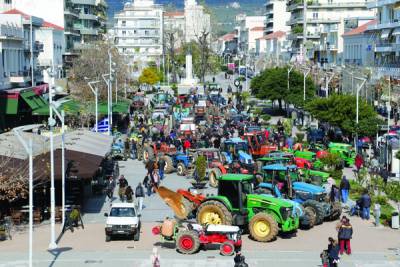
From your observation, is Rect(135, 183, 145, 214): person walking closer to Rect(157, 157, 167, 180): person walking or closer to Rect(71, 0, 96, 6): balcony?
Rect(157, 157, 167, 180): person walking

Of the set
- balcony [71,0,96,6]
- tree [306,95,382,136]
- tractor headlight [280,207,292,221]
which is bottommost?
tractor headlight [280,207,292,221]

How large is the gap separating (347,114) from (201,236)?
1073 inches

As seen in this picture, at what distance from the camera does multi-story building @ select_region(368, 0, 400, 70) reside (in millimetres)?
68500

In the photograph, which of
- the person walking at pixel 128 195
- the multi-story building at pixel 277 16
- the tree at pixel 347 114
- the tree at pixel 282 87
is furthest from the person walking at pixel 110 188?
the multi-story building at pixel 277 16

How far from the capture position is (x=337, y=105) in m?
50.0

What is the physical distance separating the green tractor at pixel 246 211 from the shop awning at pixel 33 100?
3419 cm

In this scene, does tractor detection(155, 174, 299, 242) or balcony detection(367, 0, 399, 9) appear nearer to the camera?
tractor detection(155, 174, 299, 242)

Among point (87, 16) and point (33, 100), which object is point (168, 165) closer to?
point (33, 100)

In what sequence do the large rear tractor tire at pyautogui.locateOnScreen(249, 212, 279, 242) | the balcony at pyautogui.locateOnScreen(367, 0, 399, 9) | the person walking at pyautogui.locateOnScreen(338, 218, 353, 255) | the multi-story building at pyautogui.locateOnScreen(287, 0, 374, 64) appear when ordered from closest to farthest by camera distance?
the person walking at pyautogui.locateOnScreen(338, 218, 353, 255), the large rear tractor tire at pyautogui.locateOnScreen(249, 212, 279, 242), the balcony at pyautogui.locateOnScreen(367, 0, 399, 9), the multi-story building at pyautogui.locateOnScreen(287, 0, 374, 64)

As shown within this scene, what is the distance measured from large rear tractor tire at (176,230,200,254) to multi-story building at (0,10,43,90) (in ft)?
117

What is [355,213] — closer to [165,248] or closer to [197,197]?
[197,197]

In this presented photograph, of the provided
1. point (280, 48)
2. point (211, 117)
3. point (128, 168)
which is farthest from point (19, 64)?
point (280, 48)

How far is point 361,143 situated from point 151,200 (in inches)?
698

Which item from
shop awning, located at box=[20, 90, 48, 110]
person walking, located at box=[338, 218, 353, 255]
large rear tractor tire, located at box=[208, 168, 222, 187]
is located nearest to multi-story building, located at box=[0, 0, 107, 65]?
shop awning, located at box=[20, 90, 48, 110]
